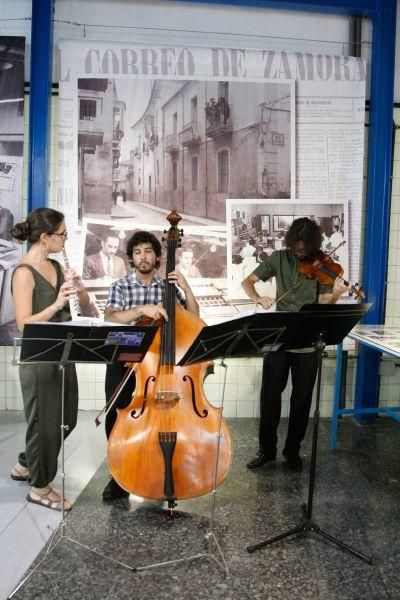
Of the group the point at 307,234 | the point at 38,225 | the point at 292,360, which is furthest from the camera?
the point at 292,360

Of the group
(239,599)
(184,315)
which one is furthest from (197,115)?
(239,599)

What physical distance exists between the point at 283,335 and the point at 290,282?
1.11m

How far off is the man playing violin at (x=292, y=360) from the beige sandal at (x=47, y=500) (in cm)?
126

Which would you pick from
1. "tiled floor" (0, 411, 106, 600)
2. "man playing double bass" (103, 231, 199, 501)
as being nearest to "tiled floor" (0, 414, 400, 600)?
"tiled floor" (0, 411, 106, 600)

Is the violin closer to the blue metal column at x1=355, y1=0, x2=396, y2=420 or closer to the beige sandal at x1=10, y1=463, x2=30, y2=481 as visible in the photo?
the blue metal column at x1=355, y1=0, x2=396, y2=420

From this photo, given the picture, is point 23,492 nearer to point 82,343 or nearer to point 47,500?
point 47,500

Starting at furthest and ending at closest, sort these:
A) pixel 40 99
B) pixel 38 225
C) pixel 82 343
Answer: pixel 40 99 < pixel 38 225 < pixel 82 343

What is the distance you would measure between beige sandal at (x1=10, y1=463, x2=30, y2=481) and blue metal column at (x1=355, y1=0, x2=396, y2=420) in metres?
2.80

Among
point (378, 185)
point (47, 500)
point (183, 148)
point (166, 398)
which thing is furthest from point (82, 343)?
point (378, 185)

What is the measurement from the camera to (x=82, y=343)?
7.19 feet

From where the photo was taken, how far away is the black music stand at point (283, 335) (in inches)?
88.2

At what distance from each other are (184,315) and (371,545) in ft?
4.88

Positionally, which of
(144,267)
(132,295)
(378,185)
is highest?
(378,185)

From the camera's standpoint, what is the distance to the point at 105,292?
169 inches
